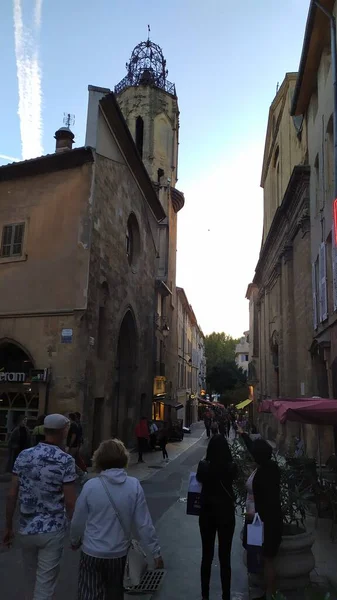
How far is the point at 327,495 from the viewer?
295 inches

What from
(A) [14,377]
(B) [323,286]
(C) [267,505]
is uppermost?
(B) [323,286]

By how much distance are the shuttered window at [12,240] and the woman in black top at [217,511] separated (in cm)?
1324

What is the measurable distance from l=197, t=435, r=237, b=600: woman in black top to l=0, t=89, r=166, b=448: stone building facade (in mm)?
9748

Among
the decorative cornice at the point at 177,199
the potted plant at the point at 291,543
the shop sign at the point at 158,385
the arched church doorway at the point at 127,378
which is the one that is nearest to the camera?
the potted plant at the point at 291,543

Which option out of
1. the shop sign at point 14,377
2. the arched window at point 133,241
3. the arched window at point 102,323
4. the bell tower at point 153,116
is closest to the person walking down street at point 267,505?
the shop sign at point 14,377

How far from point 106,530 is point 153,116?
32851mm

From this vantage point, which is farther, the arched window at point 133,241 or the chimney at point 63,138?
the arched window at point 133,241

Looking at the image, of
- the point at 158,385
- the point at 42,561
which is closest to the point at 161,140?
the point at 158,385

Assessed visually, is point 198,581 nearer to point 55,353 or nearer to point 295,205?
point 55,353

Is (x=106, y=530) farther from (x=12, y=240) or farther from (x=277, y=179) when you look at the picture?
(x=277, y=179)

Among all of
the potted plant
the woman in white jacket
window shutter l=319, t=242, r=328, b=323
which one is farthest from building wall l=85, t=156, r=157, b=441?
the woman in white jacket

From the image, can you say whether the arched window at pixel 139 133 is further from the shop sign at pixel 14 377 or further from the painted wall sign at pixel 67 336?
the shop sign at pixel 14 377

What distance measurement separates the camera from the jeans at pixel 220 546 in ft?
14.7

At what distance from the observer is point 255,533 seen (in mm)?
4316
